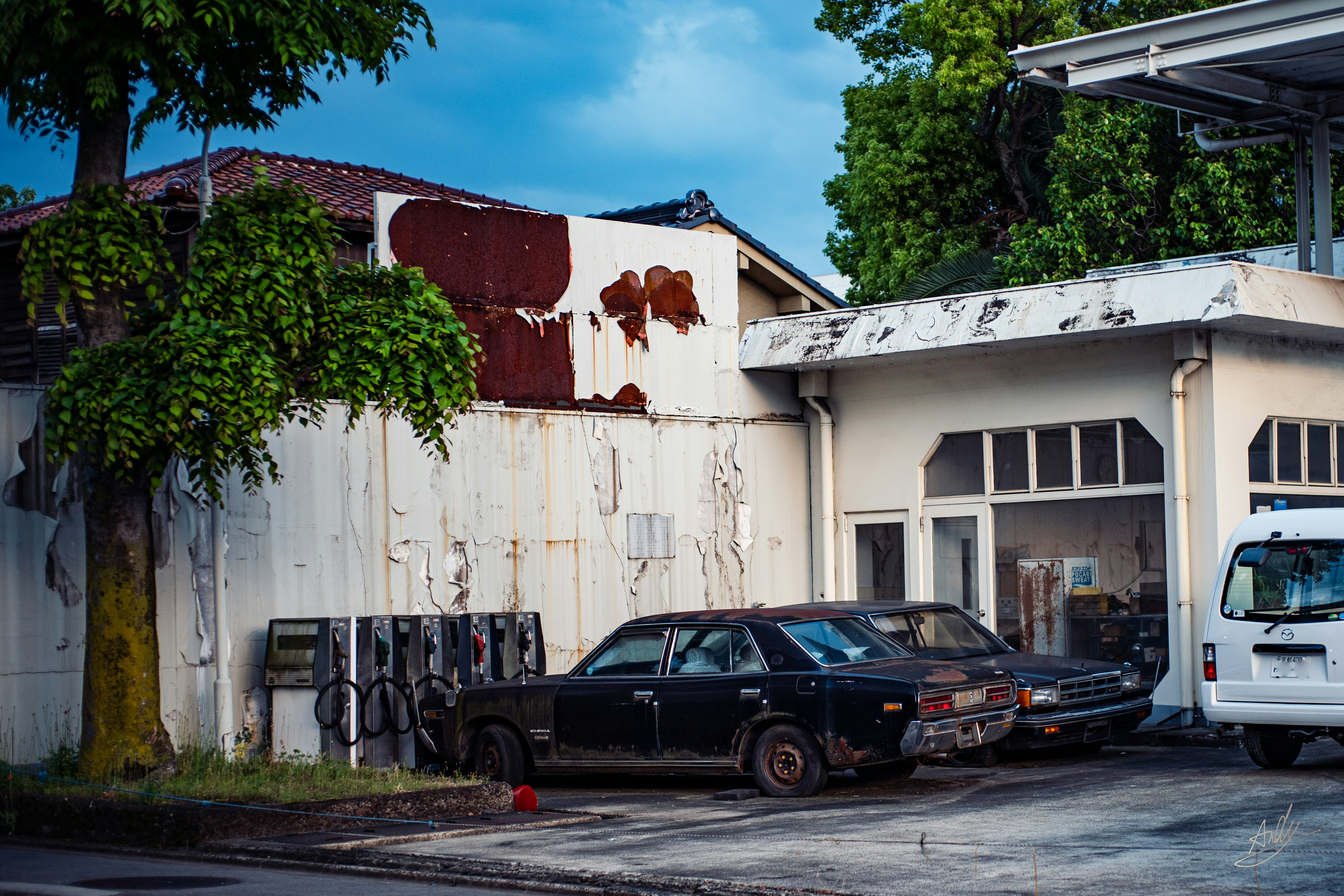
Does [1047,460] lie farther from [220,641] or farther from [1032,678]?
[220,641]

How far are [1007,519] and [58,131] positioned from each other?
10.7 metres

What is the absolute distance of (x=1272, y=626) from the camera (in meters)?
11.7

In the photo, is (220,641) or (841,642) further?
(220,641)

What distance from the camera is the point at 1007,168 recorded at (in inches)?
1246

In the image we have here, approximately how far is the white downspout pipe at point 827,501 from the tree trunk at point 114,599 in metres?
9.30

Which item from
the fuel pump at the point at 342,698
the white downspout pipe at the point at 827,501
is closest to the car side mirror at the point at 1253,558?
the white downspout pipe at the point at 827,501

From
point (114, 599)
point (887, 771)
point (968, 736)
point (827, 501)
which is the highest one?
point (827, 501)

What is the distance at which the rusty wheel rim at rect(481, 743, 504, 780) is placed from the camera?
13.0 m

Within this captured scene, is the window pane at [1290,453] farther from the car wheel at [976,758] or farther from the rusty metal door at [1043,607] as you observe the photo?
the car wheel at [976,758]

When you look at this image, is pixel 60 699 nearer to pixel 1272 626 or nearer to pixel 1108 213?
pixel 1272 626

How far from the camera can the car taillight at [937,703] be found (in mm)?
11133

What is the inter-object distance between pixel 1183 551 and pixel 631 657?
20.4ft

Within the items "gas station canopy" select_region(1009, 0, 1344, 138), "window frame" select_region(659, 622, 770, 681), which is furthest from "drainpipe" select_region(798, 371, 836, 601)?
"window frame" select_region(659, 622, 770, 681)

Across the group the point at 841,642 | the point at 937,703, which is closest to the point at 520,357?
the point at 841,642
